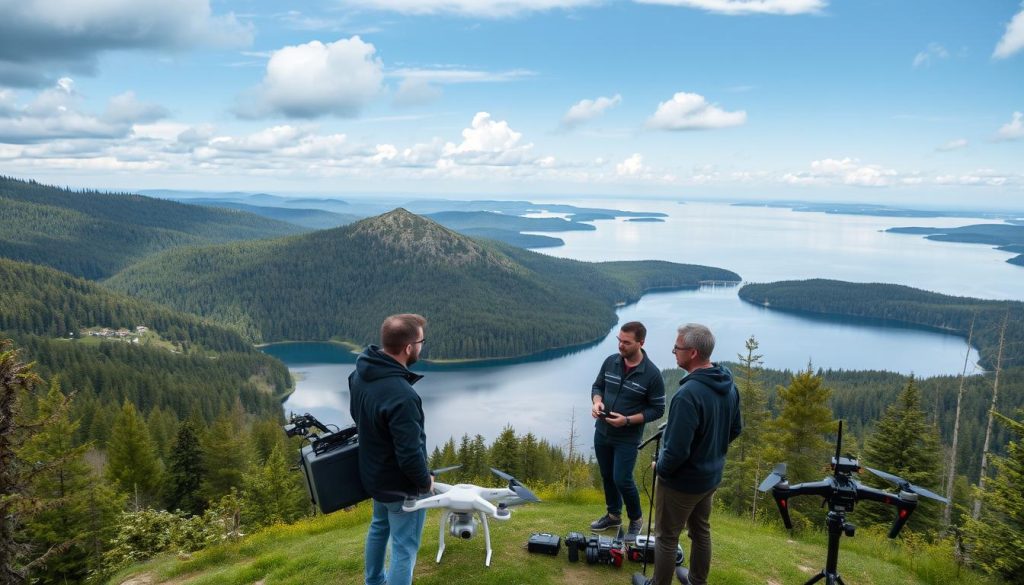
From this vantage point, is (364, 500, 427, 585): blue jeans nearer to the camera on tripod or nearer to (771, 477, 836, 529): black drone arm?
the camera on tripod

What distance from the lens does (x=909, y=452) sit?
1920cm

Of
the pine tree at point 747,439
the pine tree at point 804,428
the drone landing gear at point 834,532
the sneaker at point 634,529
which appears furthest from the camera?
the pine tree at point 747,439

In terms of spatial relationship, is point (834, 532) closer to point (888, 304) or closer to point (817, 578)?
point (817, 578)

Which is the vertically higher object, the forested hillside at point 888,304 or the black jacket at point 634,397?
the black jacket at point 634,397

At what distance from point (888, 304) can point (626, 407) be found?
202180mm

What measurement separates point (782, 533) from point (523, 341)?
14146 cm

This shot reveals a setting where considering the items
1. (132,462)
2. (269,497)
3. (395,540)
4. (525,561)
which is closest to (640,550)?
(525,561)

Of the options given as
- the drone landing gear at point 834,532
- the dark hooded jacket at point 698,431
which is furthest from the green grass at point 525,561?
the dark hooded jacket at point 698,431

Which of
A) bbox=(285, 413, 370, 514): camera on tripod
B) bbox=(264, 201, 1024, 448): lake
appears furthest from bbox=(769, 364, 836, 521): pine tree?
bbox=(264, 201, 1024, 448): lake

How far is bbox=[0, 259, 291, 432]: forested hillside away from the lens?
69562 mm

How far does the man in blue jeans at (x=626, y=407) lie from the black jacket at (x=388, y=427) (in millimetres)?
2394

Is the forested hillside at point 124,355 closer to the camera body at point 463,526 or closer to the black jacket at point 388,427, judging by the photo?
the camera body at point 463,526

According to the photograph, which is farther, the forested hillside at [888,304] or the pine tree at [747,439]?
the forested hillside at [888,304]

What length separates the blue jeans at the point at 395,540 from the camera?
5.15 metres
